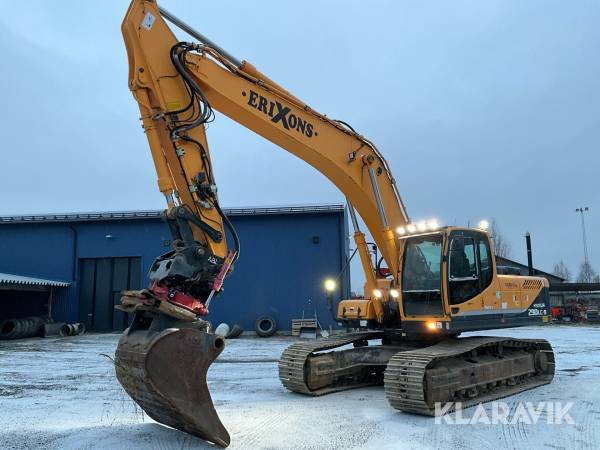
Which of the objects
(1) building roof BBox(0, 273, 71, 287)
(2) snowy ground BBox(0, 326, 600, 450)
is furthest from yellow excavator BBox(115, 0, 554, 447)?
(1) building roof BBox(0, 273, 71, 287)

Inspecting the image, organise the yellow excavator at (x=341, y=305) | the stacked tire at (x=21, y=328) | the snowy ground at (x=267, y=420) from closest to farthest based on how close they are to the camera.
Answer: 1. the yellow excavator at (x=341, y=305)
2. the snowy ground at (x=267, y=420)
3. the stacked tire at (x=21, y=328)

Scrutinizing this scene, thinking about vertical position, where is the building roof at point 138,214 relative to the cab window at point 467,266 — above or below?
above

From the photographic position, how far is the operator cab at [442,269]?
818 centimetres

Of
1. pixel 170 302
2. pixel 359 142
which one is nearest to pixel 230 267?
pixel 170 302

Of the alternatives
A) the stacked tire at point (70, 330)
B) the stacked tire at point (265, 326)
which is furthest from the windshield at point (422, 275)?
the stacked tire at point (70, 330)

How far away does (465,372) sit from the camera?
7.91 m

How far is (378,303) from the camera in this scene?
9.26 meters

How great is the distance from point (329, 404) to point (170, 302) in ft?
11.9

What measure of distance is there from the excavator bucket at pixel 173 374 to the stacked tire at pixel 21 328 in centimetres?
1996

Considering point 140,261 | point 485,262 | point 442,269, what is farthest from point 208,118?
point 140,261

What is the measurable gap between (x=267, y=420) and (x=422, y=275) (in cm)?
336

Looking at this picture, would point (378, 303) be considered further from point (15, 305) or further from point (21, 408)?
point (15, 305)

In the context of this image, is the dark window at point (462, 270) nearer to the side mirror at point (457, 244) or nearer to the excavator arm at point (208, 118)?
the side mirror at point (457, 244)

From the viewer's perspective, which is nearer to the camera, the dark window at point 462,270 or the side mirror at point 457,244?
the dark window at point 462,270
